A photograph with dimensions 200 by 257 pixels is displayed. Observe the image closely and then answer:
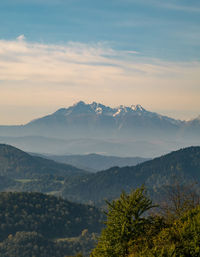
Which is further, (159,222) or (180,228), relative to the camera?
(159,222)

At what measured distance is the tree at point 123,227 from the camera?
238 feet

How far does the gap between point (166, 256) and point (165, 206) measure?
38.0 m

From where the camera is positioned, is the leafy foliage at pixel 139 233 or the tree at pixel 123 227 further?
the tree at pixel 123 227

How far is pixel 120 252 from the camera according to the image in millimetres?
72062

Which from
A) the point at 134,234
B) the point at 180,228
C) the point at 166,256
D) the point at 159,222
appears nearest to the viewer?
the point at 166,256

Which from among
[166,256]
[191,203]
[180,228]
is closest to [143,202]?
[180,228]

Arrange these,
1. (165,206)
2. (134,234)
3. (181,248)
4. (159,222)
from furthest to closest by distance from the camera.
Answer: (165,206) → (159,222) → (134,234) → (181,248)

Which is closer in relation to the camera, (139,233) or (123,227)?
(123,227)

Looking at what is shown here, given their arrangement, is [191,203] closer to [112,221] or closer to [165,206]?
[165,206]

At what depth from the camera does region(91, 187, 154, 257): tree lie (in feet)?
238

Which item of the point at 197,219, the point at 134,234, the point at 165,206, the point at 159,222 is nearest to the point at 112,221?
the point at 134,234

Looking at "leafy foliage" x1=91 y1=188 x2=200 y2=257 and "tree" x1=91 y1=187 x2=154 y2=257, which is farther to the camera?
"tree" x1=91 y1=187 x2=154 y2=257

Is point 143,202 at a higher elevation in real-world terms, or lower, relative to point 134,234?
higher

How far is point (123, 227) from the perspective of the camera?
73.8 meters
